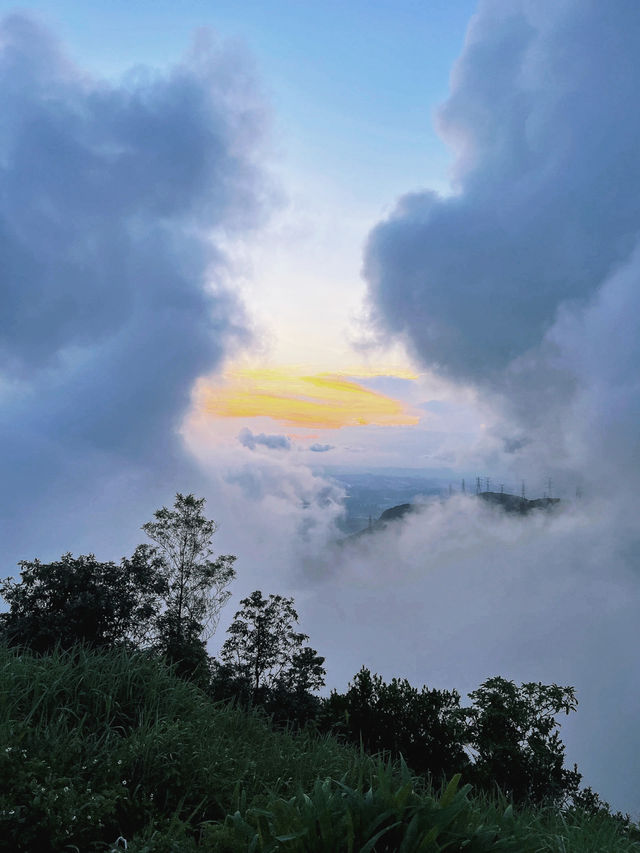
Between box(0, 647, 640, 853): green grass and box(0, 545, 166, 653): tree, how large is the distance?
7.47 m

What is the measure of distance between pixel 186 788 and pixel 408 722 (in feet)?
48.5

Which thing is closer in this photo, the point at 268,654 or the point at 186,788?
the point at 186,788

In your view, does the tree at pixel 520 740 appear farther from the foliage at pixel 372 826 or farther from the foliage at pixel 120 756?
the foliage at pixel 372 826

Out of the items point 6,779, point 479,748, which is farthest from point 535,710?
point 6,779

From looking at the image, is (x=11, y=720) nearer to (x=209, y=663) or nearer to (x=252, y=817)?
(x=252, y=817)

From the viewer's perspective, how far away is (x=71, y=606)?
16172mm

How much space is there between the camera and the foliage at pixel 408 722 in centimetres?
1872

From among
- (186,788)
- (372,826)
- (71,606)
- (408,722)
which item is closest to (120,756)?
(186,788)

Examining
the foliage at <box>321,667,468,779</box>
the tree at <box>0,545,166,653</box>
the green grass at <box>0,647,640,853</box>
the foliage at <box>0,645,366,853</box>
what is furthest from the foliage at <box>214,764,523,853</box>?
the foliage at <box>321,667,468,779</box>

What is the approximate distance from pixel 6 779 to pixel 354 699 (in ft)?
53.6

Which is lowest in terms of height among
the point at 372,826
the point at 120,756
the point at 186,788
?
the point at 186,788

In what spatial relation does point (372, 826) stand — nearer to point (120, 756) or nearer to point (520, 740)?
point (120, 756)

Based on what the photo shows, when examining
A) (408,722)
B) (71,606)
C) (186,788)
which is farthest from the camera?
(408,722)

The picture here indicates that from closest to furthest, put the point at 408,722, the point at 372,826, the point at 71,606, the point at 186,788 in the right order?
the point at 372,826 → the point at 186,788 → the point at 71,606 → the point at 408,722
